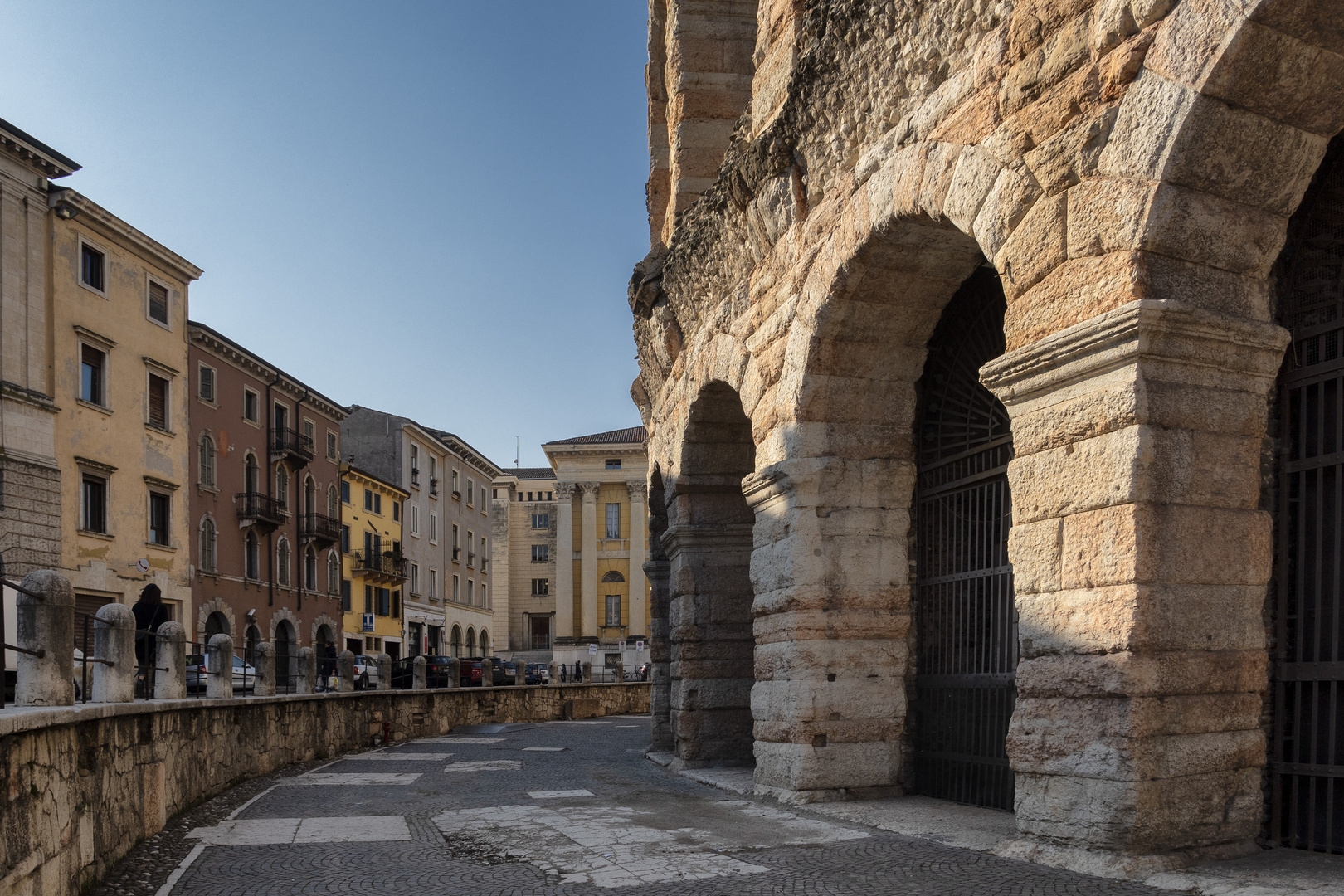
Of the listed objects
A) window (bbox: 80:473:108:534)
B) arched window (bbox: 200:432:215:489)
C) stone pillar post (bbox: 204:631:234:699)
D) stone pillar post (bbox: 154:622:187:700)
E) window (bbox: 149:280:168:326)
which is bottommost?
stone pillar post (bbox: 204:631:234:699)

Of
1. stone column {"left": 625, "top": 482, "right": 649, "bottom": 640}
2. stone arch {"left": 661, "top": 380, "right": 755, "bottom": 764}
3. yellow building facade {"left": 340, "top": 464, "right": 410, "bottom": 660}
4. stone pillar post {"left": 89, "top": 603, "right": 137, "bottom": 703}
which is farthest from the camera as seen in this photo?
stone column {"left": 625, "top": 482, "right": 649, "bottom": 640}

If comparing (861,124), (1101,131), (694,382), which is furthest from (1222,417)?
(694,382)

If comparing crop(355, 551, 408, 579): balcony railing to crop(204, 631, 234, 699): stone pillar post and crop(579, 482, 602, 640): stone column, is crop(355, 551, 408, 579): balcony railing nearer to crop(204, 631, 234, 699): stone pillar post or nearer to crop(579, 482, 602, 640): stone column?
crop(579, 482, 602, 640): stone column

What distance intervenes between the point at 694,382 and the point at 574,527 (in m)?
44.3

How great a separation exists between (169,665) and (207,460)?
21.3 m

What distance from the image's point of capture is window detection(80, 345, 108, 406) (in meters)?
23.3

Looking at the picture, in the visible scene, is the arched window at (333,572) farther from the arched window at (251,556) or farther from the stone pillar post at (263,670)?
the stone pillar post at (263,670)

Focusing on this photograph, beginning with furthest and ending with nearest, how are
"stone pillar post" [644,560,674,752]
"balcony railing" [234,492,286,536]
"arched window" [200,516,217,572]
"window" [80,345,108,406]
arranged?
"balcony railing" [234,492,286,536]
"arched window" [200,516,217,572]
"window" [80,345,108,406]
"stone pillar post" [644,560,674,752]

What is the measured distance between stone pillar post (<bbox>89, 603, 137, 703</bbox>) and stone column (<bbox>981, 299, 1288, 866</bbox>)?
5.55 metres

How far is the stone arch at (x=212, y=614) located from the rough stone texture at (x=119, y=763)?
1347cm

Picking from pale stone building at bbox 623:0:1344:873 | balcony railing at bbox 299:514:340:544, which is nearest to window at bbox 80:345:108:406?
balcony railing at bbox 299:514:340:544

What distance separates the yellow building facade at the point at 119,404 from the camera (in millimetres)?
22406

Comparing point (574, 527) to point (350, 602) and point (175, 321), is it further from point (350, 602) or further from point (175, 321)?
point (175, 321)

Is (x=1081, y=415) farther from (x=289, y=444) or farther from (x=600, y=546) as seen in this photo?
(x=600, y=546)
